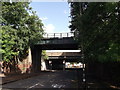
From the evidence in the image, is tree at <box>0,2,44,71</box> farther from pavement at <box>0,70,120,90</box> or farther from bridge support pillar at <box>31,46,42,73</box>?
bridge support pillar at <box>31,46,42,73</box>

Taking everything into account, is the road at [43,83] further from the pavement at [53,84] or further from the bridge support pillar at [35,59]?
the bridge support pillar at [35,59]

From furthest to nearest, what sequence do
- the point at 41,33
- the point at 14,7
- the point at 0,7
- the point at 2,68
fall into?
the point at 41,33, the point at 2,68, the point at 14,7, the point at 0,7

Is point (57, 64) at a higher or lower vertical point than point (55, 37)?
lower

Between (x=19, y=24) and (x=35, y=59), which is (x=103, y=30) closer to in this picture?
(x=19, y=24)

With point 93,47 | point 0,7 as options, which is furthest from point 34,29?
point 93,47

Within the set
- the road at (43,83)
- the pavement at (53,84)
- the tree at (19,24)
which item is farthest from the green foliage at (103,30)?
the tree at (19,24)

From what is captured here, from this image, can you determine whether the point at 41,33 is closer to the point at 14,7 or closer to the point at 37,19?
the point at 37,19

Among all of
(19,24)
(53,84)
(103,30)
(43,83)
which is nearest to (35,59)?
(19,24)

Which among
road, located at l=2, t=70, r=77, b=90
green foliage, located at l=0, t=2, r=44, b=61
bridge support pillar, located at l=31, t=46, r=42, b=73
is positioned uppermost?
green foliage, located at l=0, t=2, r=44, b=61

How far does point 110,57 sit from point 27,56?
106 feet

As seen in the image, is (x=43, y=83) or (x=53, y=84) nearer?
(x=53, y=84)

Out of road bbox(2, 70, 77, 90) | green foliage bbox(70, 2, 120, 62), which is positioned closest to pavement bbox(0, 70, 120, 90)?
road bbox(2, 70, 77, 90)

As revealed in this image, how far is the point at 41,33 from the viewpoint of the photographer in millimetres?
34906

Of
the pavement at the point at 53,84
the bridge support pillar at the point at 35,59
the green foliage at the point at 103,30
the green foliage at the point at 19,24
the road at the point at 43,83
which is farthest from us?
the bridge support pillar at the point at 35,59
